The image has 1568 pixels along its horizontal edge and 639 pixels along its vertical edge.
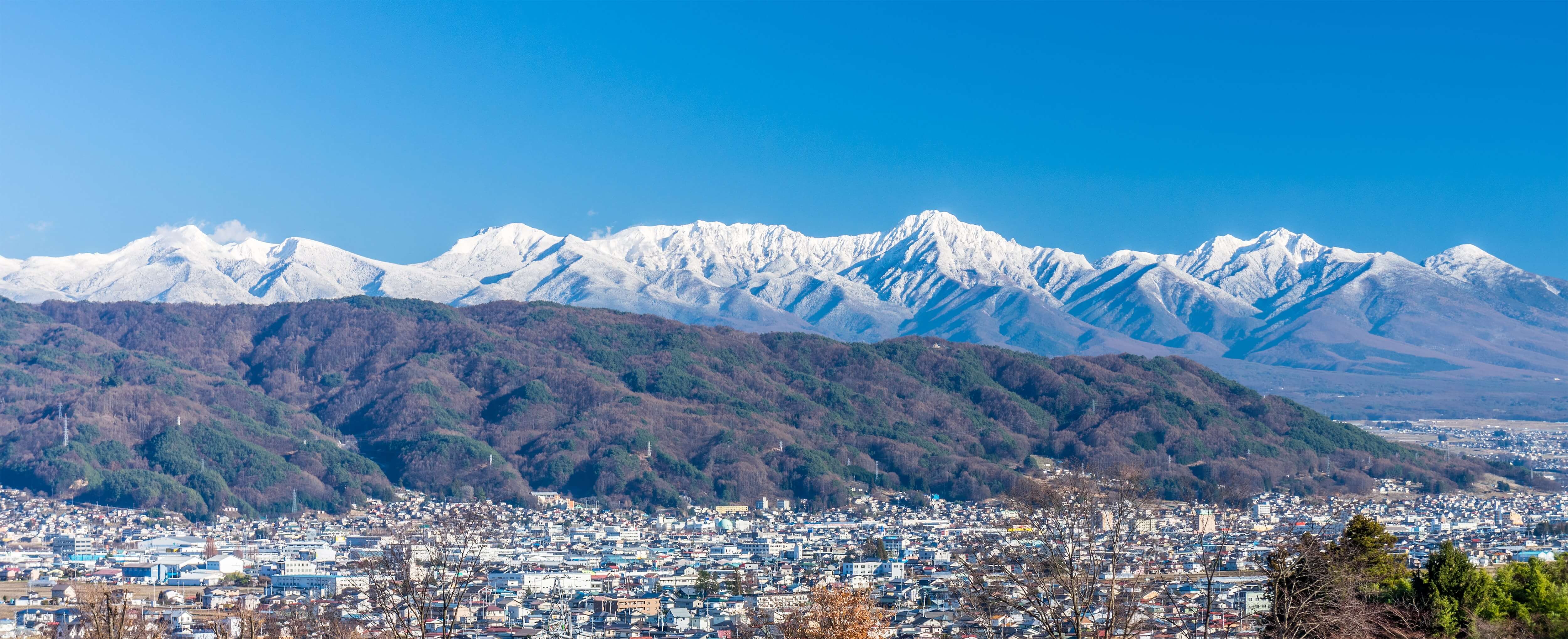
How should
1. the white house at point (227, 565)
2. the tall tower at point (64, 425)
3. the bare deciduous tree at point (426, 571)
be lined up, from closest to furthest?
the bare deciduous tree at point (426, 571) → the white house at point (227, 565) → the tall tower at point (64, 425)

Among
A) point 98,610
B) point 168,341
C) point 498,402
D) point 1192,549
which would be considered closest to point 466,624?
point 98,610

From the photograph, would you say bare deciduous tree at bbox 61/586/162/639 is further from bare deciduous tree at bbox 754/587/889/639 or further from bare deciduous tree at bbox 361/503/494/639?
bare deciduous tree at bbox 754/587/889/639

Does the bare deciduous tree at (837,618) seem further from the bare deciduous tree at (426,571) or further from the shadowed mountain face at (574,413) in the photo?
the shadowed mountain face at (574,413)

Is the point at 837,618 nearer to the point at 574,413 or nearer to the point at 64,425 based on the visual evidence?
the point at 64,425

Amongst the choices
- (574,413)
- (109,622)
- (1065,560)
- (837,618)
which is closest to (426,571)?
(109,622)

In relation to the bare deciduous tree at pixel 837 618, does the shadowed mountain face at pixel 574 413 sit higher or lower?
higher

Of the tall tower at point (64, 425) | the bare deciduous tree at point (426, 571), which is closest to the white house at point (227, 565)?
the bare deciduous tree at point (426, 571)

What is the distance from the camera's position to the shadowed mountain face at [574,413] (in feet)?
272

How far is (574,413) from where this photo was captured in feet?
318

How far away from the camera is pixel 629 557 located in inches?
2264

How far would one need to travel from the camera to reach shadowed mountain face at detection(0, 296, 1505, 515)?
82938mm

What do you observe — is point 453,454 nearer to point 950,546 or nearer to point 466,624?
point 950,546

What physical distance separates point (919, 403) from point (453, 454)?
31.8 m

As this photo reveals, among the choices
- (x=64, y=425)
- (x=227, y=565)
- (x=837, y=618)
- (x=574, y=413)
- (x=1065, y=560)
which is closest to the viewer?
(x=1065, y=560)
